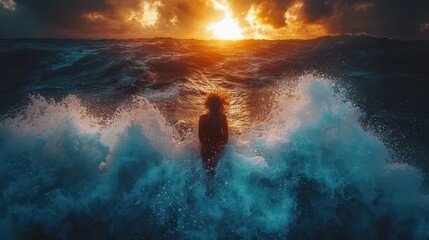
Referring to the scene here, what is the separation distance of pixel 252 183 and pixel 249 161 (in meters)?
0.50

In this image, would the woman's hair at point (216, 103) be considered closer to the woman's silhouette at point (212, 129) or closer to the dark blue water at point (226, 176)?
the woman's silhouette at point (212, 129)

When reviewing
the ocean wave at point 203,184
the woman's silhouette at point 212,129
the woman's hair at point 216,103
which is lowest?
the ocean wave at point 203,184

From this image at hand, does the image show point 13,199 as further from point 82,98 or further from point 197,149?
point 82,98

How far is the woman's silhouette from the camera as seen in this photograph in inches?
203

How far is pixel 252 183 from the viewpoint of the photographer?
4.96 metres

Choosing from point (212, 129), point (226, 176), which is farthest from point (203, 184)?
point (212, 129)

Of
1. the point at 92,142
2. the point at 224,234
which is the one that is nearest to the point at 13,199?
the point at 92,142

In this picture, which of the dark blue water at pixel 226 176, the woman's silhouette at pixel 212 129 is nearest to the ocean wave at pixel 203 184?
the dark blue water at pixel 226 176

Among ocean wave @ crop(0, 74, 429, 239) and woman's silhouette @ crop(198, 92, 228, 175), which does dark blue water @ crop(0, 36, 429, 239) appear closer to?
ocean wave @ crop(0, 74, 429, 239)

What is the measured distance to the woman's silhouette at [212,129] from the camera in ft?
16.9

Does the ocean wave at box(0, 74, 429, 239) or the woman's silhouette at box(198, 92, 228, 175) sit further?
the woman's silhouette at box(198, 92, 228, 175)

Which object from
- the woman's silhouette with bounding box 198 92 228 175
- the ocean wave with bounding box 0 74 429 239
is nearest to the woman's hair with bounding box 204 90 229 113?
the woman's silhouette with bounding box 198 92 228 175

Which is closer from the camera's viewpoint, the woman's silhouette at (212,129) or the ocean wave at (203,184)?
the ocean wave at (203,184)

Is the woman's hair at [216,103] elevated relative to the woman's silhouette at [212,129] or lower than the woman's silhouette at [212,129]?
elevated
